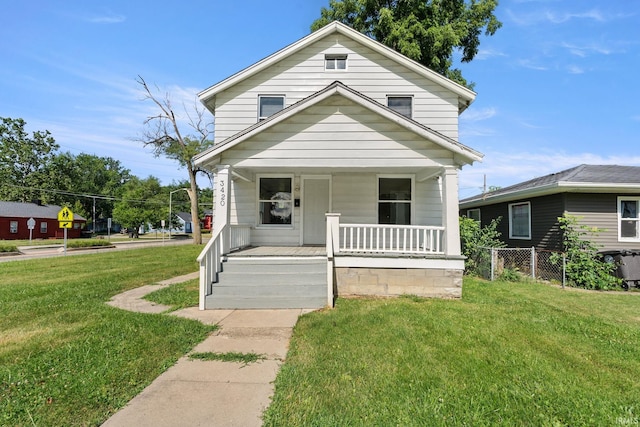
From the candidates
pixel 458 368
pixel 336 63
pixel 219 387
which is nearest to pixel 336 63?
pixel 336 63

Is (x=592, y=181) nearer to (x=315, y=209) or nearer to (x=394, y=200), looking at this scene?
(x=394, y=200)

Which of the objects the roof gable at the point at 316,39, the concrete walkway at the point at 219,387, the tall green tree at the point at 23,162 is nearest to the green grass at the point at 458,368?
the concrete walkway at the point at 219,387

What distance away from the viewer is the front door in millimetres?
9312

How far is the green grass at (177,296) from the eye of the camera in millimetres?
6250

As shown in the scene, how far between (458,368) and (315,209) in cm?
650

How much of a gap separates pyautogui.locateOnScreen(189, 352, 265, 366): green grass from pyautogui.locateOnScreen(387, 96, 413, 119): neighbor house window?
832 cm

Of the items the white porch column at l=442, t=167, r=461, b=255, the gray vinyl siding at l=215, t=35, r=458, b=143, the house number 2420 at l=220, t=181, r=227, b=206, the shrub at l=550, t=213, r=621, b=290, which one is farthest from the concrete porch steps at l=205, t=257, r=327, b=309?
the shrub at l=550, t=213, r=621, b=290

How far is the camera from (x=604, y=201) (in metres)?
10.1

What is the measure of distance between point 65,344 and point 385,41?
15.6 metres

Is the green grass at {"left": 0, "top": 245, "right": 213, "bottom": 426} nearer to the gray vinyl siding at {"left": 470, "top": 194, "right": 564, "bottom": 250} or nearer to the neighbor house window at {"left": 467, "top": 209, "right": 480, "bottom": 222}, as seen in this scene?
the gray vinyl siding at {"left": 470, "top": 194, "right": 564, "bottom": 250}

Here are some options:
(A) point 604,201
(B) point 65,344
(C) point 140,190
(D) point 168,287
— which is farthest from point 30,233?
(A) point 604,201

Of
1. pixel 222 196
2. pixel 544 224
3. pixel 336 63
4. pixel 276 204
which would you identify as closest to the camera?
pixel 222 196

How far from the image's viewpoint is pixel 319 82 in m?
9.60

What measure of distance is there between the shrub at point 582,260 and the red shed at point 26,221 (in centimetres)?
5201
